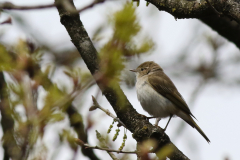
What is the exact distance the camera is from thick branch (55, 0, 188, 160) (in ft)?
10.7

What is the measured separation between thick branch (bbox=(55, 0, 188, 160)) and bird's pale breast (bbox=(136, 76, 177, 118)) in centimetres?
253

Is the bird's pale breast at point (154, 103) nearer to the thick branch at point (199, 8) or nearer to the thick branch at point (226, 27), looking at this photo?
the thick branch at point (226, 27)

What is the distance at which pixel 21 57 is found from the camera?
74.5 inches

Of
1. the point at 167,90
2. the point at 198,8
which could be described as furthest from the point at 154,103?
the point at 198,8

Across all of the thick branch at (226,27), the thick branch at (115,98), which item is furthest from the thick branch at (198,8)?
the thick branch at (226,27)

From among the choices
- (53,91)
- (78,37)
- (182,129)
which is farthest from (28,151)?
(182,129)

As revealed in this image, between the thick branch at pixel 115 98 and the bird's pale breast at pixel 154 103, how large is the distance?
8.31 ft

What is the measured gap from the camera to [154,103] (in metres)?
6.17

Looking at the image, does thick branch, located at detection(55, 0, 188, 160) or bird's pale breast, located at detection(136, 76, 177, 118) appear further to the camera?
bird's pale breast, located at detection(136, 76, 177, 118)

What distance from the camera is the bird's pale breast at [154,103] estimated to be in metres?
6.15

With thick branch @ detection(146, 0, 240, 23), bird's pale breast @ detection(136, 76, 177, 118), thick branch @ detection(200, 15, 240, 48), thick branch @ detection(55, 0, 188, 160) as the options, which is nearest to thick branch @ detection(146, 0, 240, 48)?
thick branch @ detection(146, 0, 240, 23)

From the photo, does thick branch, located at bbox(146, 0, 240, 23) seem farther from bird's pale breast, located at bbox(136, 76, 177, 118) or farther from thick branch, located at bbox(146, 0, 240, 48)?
bird's pale breast, located at bbox(136, 76, 177, 118)

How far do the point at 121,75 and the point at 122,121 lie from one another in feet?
6.05

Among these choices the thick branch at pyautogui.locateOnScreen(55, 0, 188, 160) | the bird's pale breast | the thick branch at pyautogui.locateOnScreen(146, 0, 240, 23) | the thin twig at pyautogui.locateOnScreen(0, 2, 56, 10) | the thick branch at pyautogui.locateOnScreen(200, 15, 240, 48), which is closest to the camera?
the thin twig at pyautogui.locateOnScreen(0, 2, 56, 10)
